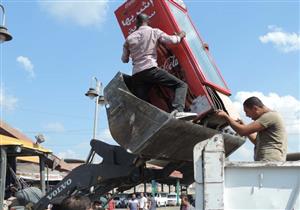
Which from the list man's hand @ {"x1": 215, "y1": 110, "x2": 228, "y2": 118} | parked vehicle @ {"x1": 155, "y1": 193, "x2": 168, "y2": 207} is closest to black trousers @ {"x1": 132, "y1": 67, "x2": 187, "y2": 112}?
man's hand @ {"x1": 215, "y1": 110, "x2": 228, "y2": 118}

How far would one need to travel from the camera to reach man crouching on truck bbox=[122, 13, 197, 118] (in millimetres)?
4730

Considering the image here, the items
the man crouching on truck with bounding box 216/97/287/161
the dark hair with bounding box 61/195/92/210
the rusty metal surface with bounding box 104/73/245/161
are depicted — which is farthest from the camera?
the rusty metal surface with bounding box 104/73/245/161

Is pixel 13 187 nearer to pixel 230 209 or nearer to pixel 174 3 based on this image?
pixel 174 3

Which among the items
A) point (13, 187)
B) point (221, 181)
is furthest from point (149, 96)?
point (13, 187)

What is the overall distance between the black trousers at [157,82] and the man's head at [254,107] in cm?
77

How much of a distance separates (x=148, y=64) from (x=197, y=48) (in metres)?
0.82

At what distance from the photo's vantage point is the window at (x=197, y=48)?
16.8 feet

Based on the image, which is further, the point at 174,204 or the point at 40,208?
the point at 174,204

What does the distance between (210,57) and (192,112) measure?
1081 millimetres

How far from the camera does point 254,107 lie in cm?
402

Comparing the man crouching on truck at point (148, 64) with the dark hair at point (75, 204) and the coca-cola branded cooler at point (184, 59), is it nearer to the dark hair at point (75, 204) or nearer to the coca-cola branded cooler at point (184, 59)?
the coca-cola branded cooler at point (184, 59)

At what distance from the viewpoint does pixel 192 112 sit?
15.7 ft

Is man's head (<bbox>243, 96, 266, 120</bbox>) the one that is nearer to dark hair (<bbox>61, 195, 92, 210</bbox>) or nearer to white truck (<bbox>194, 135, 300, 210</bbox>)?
white truck (<bbox>194, 135, 300, 210</bbox>)

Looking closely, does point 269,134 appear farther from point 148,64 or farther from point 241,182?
point 148,64
